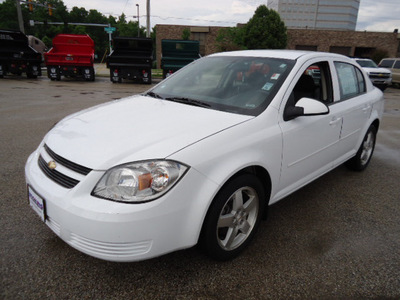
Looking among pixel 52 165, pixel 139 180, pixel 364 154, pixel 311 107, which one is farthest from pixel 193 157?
pixel 364 154

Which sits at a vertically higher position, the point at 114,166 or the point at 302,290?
the point at 114,166

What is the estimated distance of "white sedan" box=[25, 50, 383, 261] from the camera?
1893 millimetres

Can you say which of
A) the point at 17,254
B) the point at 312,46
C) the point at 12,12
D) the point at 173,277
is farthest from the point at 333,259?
the point at 12,12

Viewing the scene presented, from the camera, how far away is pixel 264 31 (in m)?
28.4

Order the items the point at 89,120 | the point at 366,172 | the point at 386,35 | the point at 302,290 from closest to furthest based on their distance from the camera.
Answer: the point at 302,290
the point at 89,120
the point at 366,172
the point at 386,35

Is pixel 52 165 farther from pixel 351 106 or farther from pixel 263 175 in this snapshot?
pixel 351 106

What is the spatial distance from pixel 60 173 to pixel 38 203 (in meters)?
0.29

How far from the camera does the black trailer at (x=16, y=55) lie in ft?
52.3

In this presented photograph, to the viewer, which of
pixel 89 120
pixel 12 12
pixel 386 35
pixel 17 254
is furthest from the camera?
Answer: pixel 12 12

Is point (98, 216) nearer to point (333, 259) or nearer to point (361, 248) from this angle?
point (333, 259)

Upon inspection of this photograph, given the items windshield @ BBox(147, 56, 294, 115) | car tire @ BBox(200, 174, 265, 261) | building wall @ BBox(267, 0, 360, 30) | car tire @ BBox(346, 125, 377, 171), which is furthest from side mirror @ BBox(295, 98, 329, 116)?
building wall @ BBox(267, 0, 360, 30)

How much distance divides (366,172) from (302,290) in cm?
293

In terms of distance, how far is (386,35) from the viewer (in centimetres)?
3641

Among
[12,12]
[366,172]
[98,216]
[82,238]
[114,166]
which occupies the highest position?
[12,12]
